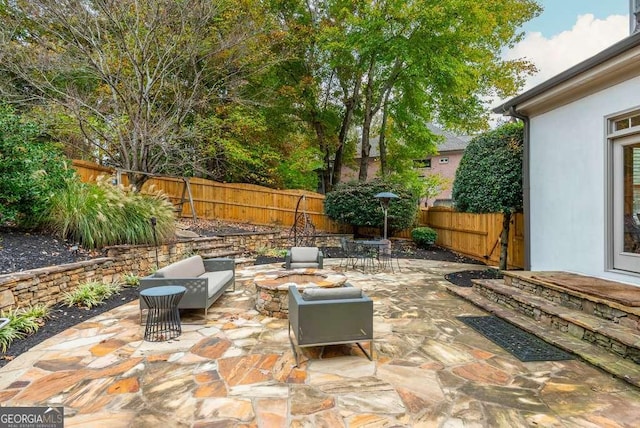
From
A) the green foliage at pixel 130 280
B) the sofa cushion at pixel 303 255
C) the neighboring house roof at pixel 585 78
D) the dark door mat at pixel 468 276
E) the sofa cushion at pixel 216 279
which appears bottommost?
the dark door mat at pixel 468 276

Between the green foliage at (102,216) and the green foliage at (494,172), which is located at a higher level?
the green foliage at (494,172)

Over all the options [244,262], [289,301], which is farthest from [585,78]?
[244,262]

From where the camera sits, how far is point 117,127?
8.63 m

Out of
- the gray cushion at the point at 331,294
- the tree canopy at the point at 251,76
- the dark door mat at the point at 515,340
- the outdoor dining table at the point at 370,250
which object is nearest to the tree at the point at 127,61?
the tree canopy at the point at 251,76

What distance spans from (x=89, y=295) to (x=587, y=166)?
7932 mm

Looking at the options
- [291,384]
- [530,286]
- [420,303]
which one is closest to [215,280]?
[291,384]

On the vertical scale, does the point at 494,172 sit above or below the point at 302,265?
above

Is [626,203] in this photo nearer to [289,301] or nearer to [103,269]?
[289,301]

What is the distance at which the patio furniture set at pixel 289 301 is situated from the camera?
347 centimetres

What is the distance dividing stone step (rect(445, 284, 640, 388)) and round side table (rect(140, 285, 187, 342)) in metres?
4.44

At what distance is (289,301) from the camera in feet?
13.3

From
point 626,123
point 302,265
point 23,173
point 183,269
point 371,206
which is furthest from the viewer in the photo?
point 371,206

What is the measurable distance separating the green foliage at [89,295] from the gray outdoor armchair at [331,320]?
12.1ft

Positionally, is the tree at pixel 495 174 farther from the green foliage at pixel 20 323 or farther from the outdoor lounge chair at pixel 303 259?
the green foliage at pixel 20 323
